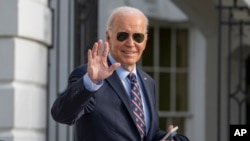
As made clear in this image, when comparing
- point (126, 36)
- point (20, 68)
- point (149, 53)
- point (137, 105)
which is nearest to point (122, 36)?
point (126, 36)

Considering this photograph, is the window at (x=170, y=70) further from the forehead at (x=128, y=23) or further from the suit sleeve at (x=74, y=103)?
the suit sleeve at (x=74, y=103)

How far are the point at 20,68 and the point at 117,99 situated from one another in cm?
230

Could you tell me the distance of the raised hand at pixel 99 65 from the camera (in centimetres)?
301

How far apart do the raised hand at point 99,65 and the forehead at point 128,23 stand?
0.16m

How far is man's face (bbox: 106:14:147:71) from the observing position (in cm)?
318

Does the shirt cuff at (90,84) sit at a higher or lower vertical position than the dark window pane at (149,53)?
lower

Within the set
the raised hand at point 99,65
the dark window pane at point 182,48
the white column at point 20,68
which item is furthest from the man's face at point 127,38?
the dark window pane at point 182,48

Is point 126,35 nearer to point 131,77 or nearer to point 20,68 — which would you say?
point 131,77

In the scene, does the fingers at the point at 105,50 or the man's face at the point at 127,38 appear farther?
the man's face at the point at 127,38

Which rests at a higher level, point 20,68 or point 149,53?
point 149,53


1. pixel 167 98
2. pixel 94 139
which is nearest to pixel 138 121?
pixel 94 139

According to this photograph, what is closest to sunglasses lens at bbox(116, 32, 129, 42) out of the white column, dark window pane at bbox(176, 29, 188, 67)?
the white column

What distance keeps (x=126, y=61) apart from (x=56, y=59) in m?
2.79

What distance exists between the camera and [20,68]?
5.40m
